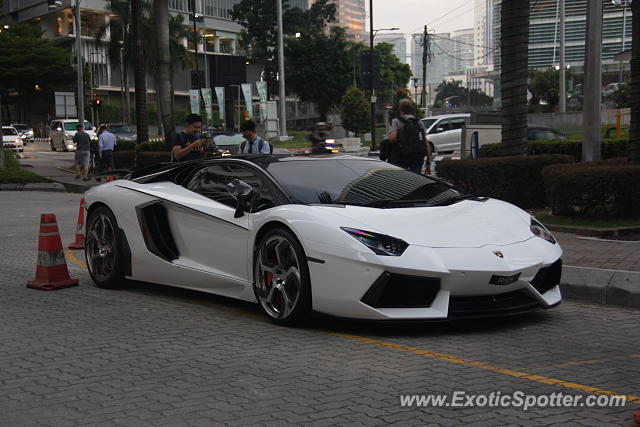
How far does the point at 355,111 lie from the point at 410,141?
4875 cm

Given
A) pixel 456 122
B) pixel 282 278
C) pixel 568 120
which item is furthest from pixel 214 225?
pixel 568 120

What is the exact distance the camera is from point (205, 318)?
261 inches

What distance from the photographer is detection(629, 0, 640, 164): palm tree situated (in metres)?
11.2

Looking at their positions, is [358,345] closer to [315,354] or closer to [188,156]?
[315,354]

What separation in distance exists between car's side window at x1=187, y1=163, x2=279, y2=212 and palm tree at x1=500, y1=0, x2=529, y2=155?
297 inches

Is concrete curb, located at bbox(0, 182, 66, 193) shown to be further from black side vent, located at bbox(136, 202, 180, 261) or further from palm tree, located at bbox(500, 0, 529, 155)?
black side vent, located at bbox(136, 202, 180, 261)

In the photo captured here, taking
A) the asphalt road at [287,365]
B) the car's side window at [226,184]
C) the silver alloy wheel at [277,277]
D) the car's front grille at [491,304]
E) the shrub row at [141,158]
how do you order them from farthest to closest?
Answer: the shrub row at [141,158]
the car's side window at [226,184]
the silver alloy wheel at [277,277]
the car's front grille at [491,304]
the asphalt road at [287,365]

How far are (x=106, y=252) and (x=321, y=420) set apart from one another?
467cm

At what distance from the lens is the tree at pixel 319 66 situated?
274 ft

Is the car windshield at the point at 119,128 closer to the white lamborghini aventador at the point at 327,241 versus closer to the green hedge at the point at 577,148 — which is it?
the green hedge at the point at 577,148

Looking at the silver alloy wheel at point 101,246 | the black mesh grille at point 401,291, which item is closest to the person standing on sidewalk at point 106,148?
the silver alloy wheel at point 101,246

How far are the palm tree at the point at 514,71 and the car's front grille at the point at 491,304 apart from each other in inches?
320

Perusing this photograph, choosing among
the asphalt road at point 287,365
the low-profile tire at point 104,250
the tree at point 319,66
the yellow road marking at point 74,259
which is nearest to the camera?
the asphalt road at point 287,365

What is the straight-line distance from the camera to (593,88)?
51.1 ft
